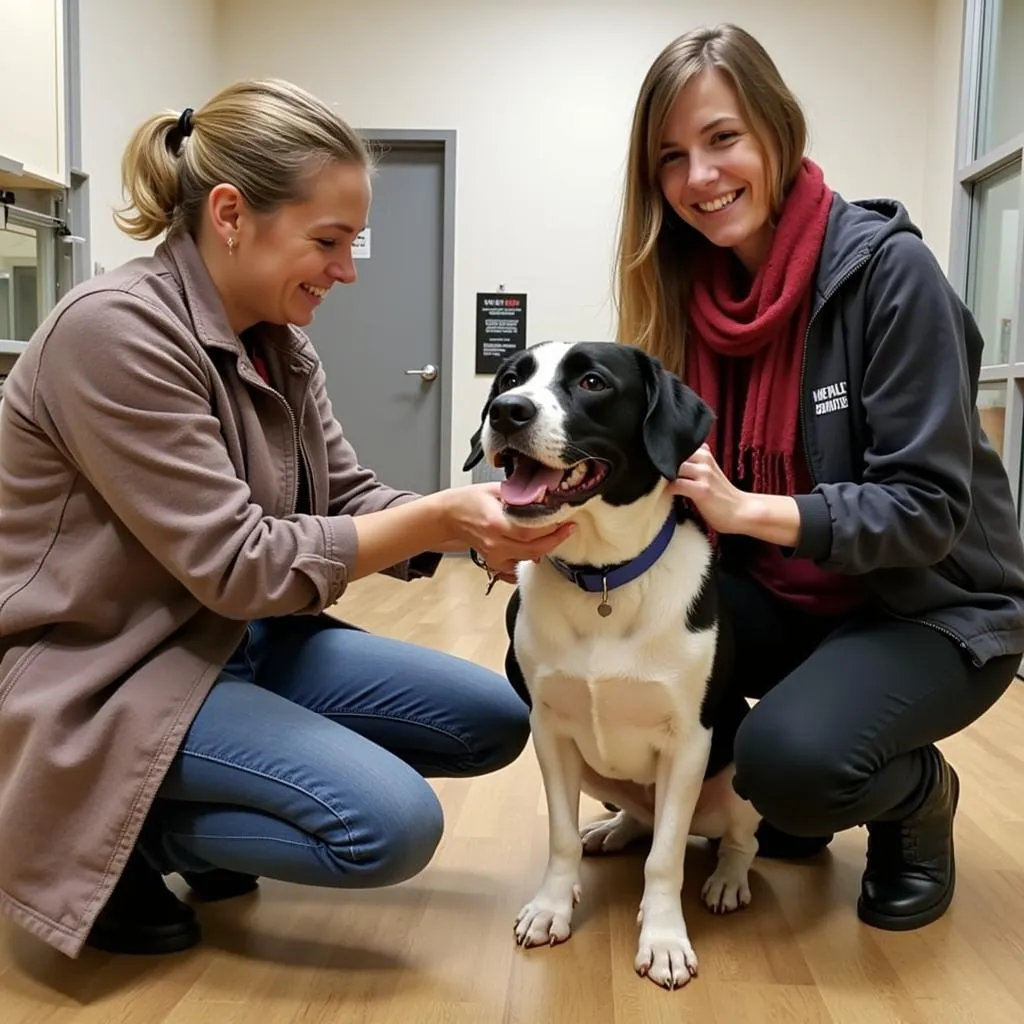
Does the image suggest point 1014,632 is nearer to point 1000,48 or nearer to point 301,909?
point 301,909

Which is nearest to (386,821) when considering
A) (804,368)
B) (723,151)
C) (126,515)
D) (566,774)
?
(566,774)

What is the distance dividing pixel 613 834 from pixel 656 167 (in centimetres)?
114

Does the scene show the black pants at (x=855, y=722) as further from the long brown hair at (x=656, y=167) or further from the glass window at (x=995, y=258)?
the glass window at (x=995, y=258)

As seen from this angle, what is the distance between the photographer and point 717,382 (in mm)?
1727

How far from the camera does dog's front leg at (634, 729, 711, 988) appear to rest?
Answer: 1.37m

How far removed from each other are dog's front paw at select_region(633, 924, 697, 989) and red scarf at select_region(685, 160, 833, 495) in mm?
678

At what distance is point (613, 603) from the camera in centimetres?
141

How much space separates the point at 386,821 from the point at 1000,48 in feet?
14.8

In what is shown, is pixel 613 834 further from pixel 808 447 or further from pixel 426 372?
pixel 426 372

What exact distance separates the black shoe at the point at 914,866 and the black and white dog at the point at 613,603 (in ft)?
1.12

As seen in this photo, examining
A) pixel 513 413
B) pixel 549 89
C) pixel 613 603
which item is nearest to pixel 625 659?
pixel 613 603

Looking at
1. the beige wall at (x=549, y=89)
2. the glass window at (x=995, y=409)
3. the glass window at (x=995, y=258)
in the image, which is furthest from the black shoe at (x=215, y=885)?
the beige wall at (x=549, y=89)

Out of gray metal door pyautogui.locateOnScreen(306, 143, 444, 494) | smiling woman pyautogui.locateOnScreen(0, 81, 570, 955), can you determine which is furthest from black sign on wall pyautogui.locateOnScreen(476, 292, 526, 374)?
smiling woman pyautogui.locateOnScreen(0, 81, 570, 955)

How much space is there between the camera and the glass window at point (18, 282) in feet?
11.0
